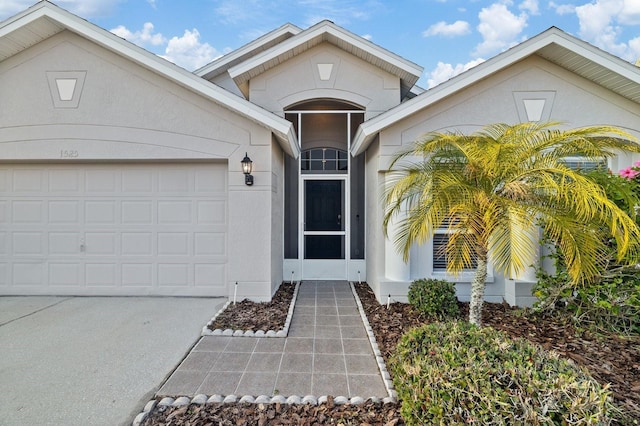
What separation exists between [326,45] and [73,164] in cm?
616

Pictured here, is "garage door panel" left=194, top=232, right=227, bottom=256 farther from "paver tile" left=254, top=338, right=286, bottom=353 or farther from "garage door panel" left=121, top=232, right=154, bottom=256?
"paver tile" left=254, top=338, right=286, bottom=353

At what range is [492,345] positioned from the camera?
305 centimetres

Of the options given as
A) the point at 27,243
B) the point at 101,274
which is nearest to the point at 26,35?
the point at 27,243

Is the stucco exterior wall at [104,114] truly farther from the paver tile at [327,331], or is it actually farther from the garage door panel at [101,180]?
the paver tile at [327,331]

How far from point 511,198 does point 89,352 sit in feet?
18.9

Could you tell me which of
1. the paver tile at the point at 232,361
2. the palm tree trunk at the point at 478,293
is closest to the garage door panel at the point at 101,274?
the paver tile at the point at 232,361

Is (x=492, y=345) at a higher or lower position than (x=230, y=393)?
higher

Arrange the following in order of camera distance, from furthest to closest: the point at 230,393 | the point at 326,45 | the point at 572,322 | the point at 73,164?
the point at 326,45
the point at 73,164
the point at 572,322
the point at 230,393

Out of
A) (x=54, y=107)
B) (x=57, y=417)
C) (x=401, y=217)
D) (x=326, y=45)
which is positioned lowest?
(x=57, y=417)

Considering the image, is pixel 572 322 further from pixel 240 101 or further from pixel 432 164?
pixel 240 101

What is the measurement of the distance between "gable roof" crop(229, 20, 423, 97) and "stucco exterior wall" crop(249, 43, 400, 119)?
0.52 feet

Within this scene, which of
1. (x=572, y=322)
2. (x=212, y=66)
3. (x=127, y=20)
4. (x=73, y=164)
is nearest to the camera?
(x=572, y=322)

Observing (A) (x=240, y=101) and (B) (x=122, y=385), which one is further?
(A) (x=240, y=101)

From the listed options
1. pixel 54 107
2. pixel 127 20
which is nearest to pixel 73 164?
pixel 54 107
